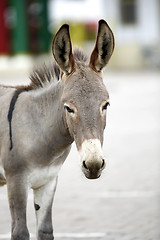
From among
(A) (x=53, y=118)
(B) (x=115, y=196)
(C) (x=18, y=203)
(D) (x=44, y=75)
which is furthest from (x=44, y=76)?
(B) (x=115, y=196)

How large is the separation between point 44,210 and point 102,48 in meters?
1.57

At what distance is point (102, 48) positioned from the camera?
212 inches

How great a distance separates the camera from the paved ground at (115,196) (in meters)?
7.44

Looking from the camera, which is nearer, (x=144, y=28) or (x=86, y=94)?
(x=86, y=94)

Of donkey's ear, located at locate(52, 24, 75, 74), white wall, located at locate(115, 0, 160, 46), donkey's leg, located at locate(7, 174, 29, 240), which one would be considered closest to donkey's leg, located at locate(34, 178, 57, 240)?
donkey's leg, located at locate(7, 174, 29, 240)

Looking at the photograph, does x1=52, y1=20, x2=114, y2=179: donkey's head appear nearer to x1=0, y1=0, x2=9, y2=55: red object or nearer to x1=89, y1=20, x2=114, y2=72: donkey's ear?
x1=89, y1=20, x2=114, y2=72: donkey's ear

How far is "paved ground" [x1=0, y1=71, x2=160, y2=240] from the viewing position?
7.44 m

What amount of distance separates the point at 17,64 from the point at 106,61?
36552 millimetres

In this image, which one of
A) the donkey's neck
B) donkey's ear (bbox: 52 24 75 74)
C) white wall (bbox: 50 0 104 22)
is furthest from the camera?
white wall (bbox: 50 0 104 22)

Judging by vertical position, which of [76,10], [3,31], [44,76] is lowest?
[76,10]

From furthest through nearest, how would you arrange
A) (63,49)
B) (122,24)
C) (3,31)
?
(122,24), (3,31), (63,49)

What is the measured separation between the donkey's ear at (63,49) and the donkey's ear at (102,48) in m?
0.19

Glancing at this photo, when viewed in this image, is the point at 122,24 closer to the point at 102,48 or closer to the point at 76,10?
the point at 76,10

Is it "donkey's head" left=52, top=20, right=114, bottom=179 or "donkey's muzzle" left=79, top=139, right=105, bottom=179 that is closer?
"donkey's muzzle" left=79, top=139, right=105, bottom=179
